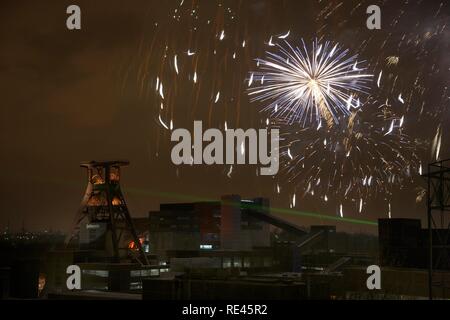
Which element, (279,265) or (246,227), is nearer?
(279,265)

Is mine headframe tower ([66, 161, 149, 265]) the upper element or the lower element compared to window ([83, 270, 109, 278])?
upper

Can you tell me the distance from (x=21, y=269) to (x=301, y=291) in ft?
79.3

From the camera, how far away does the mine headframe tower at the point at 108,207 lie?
203ft

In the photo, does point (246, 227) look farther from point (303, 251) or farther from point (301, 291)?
point (301, 291)

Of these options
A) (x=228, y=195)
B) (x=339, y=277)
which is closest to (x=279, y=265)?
(x=228, y=195)

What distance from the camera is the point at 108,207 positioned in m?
63.0

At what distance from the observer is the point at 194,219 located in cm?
8906

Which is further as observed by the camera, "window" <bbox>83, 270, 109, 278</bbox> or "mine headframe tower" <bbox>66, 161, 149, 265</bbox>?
"mine headframe tower" <bbox>66, 161, 149, 265</bbox>

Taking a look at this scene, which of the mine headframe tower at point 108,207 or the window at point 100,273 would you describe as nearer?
the window at point 100,273

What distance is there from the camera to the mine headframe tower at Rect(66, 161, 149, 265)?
6181cm

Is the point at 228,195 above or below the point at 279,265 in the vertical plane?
above
